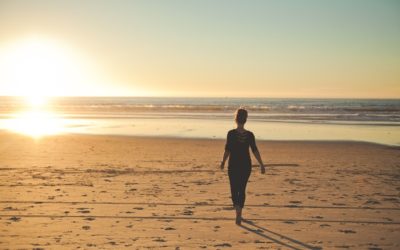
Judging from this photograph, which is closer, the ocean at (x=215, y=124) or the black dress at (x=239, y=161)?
the black dress at (x=239, y=161)

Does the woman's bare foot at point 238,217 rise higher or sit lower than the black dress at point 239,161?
lower

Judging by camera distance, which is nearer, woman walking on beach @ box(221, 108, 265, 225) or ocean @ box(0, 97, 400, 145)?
woman walking on beach @ box(221, 108, 265, 225)

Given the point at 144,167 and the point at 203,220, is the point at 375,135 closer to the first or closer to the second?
the point at 144,167

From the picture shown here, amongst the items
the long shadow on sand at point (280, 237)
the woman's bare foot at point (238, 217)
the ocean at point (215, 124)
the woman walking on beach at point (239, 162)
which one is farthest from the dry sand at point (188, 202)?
the ocean at point (215, 124)

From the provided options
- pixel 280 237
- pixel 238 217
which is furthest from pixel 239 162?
pixel 280 237

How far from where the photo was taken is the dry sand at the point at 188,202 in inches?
227

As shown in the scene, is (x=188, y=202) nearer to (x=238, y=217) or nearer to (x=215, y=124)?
(x=238, y=217)

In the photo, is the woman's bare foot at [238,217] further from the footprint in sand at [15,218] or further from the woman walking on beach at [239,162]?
the footprint in sand at [15,218]

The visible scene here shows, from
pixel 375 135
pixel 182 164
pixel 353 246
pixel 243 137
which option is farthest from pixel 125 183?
pixel 375 135

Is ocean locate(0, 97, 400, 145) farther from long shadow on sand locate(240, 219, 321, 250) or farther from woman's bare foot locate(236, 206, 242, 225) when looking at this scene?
long shadow on sand locate(240, 219, 321, 250)

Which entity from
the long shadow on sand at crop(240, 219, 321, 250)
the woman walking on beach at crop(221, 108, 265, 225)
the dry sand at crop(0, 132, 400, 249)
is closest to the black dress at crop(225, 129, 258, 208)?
the woman walking on beach at crop(221, 108, 265, 225)

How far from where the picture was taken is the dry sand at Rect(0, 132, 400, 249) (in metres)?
5.77

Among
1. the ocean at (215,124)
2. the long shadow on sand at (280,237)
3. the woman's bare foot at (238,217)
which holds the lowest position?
the long shadow on sand at (280,237)

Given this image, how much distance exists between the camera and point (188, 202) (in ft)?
26.1
